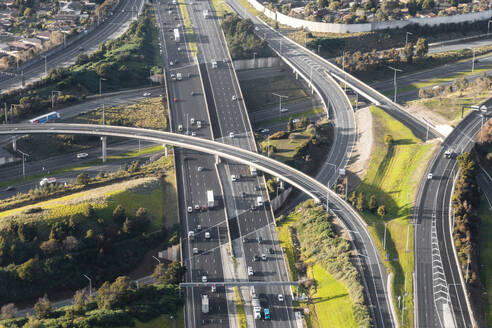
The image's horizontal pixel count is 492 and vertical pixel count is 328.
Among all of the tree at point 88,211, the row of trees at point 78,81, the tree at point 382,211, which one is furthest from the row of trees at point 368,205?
the row of trees at point 78,81

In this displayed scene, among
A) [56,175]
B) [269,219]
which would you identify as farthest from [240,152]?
[56,175]

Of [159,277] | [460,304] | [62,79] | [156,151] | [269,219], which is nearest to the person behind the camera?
[460,304]

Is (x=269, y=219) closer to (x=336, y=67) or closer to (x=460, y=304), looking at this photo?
(x=460, y=304)

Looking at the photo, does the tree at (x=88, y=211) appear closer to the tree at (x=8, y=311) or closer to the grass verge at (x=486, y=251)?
the tree at (x=8, y=311)

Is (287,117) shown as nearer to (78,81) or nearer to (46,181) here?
(78,81)

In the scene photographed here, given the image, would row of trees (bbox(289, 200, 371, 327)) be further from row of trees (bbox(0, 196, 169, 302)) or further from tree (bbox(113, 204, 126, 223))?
tree (bbox(113, 204, 126, 223))

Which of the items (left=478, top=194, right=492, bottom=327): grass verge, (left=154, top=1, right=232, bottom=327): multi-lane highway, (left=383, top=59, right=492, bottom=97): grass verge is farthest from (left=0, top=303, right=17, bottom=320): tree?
(left=383, top=59, right=492, bottom=97): grass verge

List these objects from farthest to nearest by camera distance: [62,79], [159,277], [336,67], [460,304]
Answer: [336,67] < [62,79] < [159,277] < [460,304]

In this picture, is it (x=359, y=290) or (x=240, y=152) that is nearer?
(x=359, y=290)

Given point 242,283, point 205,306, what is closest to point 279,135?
point 242,283
